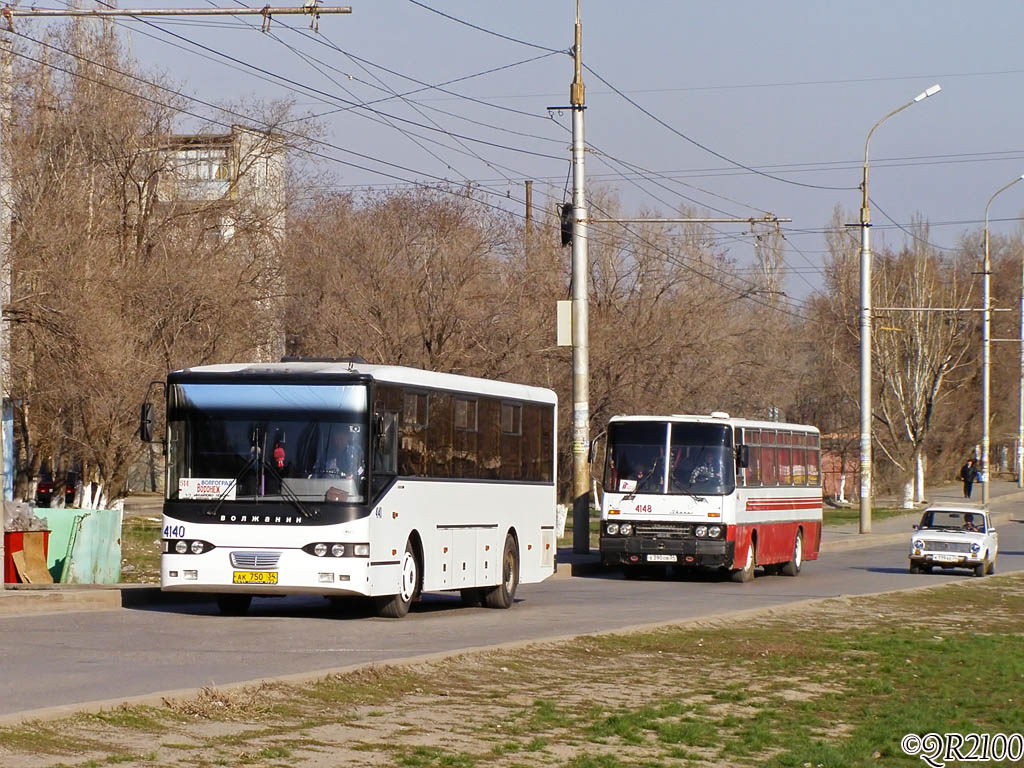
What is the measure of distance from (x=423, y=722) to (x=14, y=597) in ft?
31.4

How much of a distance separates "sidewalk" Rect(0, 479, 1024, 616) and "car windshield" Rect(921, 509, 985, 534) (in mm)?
6857

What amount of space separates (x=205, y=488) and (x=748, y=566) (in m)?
13.8

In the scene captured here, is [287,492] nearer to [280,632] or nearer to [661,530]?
[280,632]

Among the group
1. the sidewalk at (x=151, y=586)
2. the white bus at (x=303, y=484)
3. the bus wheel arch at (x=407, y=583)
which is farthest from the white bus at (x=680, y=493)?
the bus wheel arch at (x=407, y=583)

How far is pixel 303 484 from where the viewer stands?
19.1 m

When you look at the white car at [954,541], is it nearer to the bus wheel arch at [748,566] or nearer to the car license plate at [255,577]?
the bus wheel arch at [748,566]

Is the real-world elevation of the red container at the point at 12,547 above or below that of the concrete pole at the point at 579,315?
below

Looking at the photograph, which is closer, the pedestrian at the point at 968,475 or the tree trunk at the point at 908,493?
the tree trunk at the point at 908,493

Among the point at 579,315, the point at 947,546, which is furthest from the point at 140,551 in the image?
the point at 947,546

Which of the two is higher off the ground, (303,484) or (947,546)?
(303,484)

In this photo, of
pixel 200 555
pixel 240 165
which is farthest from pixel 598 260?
pixel 200 555

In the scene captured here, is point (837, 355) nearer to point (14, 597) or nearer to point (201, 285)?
point (201, 285)

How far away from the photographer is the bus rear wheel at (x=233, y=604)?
20.3m

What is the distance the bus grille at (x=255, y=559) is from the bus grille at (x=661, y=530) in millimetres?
11881
